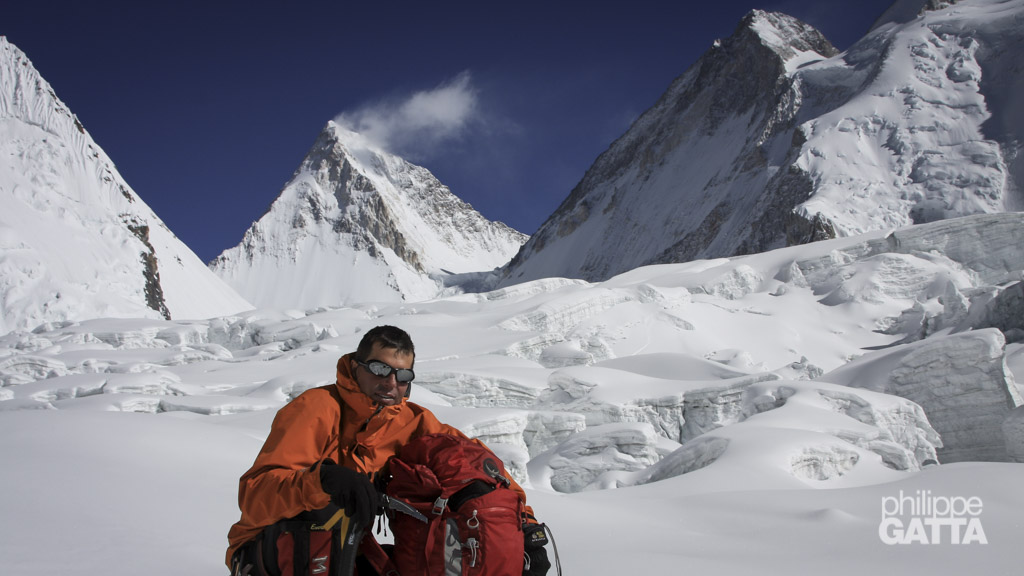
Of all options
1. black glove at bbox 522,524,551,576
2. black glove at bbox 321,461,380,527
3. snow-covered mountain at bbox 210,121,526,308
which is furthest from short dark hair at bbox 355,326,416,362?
snow-covered mountain at bbox 210,121,526,308

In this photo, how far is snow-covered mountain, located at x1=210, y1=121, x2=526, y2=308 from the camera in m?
99.9

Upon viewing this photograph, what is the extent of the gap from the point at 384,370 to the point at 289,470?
1.56 ft

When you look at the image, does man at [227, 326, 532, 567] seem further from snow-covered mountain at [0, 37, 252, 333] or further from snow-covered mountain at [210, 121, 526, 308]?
snow-covered mountain at [210, 121, 526, 308]

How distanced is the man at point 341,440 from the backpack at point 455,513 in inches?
5.9

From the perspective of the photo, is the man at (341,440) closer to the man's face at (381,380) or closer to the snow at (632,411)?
the man's face at (381,380)

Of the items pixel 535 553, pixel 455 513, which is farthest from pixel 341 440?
pixel 535 553

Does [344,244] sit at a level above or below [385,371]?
above

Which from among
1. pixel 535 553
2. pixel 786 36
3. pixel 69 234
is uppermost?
pixel 786 36

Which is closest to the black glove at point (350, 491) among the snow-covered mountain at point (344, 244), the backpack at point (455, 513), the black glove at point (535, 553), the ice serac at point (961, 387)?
the backpack at point (455, 513)

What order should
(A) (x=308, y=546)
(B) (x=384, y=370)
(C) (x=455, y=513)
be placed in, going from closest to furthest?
(A) (x=308, y=546)
(C) (x=455, y=513)
(B) (x=384, y=370)

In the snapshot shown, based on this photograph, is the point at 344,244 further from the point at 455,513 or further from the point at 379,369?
the point at 455,513

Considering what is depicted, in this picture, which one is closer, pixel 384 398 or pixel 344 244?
pixel 384 398

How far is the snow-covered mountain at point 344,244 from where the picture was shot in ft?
328

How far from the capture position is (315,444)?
211 centimetres
